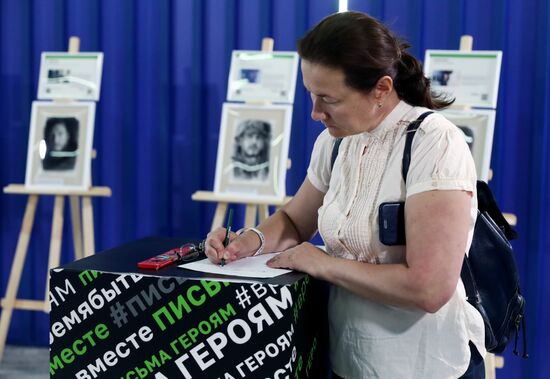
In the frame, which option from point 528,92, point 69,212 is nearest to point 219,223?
point 69,212

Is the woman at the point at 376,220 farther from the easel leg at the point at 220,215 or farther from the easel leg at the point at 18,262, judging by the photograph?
the easel leg at the point at 18,262

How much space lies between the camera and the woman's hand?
4.74ft

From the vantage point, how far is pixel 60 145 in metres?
3.51

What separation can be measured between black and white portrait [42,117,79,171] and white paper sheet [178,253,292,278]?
2.22 meters

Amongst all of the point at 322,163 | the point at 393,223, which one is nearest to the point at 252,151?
the point at 322,163

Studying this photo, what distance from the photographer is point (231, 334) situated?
124 centimetres

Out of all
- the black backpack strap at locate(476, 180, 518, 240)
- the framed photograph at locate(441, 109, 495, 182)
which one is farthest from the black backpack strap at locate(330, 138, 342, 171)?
the framed photograph at locate(441, 109, 495, 182)

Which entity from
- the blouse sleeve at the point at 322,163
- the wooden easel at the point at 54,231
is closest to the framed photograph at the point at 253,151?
the wooden easel at the point at 54,231

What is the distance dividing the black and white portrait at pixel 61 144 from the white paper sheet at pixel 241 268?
87.2 inches

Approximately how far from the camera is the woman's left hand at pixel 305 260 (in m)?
1.30

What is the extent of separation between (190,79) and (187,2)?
0.37 m

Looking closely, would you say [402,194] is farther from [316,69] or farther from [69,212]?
[69,212]

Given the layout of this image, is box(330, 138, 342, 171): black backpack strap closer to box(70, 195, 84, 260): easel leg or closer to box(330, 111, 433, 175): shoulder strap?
box(330, 111, 433, 175): shoulder strap

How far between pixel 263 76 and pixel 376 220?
2041 mm
